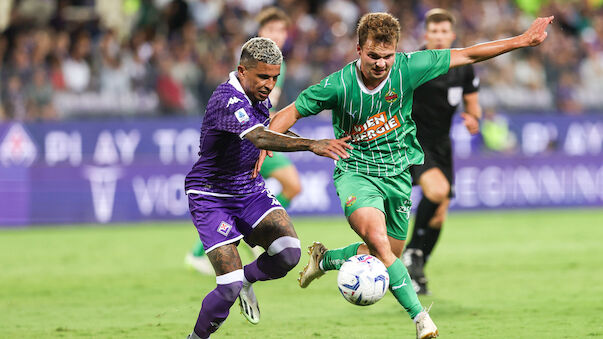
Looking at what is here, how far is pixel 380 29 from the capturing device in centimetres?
652

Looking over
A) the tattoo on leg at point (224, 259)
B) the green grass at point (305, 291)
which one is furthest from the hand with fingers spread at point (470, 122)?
the tattoo on leg at point (224, 259)

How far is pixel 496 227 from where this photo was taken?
1556cm

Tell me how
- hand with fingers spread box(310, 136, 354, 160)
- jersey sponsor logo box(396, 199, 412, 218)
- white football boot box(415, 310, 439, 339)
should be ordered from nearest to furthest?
hand with fingers spread box(310, 136, 354, 160)
white football boot box(415, 310, 439, 339)
jersey sponsor logo box(396, 199, 412, 218)

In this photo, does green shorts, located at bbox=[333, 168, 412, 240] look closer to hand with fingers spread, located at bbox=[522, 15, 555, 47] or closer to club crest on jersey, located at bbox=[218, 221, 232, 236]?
club crest on jersey, located at bbox=[218, 221, 232, 236]

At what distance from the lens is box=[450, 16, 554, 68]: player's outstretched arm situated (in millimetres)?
6617

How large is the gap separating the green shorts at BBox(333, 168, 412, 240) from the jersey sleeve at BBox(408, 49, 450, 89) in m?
0.77

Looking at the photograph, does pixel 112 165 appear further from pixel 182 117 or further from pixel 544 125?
pixel 544 125

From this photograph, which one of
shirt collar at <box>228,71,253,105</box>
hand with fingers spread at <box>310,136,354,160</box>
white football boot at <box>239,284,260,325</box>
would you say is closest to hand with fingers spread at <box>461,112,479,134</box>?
white football boot at <box>239,284,260,325</box>

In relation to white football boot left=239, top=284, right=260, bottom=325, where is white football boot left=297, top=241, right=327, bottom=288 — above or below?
above

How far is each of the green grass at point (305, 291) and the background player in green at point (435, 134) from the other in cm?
57

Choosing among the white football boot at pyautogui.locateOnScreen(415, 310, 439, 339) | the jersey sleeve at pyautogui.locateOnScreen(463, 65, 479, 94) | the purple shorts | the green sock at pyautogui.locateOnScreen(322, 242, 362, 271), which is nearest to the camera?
the white football boot at pyautogui.locateOnScreen(415, 310, 439, 339)

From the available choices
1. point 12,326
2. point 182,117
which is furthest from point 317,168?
point 12,326

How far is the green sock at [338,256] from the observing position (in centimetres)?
731

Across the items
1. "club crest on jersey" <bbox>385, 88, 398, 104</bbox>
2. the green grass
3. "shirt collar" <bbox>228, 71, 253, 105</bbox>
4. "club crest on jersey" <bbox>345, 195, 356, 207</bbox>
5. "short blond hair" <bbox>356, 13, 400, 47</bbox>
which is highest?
"short blond hair" <bbox>356, 13, 400, 47</bbox>
